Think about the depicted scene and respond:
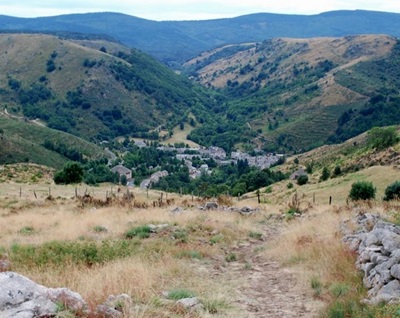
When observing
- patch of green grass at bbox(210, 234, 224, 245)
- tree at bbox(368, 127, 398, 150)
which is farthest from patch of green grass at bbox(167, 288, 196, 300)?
tree at bbox(368, 127, 398, 150)

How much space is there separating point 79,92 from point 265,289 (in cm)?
16504

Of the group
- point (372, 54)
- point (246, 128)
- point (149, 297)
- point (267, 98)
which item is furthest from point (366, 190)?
point (372, 54)

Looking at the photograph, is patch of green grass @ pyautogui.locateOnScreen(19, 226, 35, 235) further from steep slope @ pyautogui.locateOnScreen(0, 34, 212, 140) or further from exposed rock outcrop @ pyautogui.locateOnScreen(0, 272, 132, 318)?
steep slope @ pyautogui.locateOnScreen(0, 34, 212, 140)

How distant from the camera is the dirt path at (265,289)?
840 cm

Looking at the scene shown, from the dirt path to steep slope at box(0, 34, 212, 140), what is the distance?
142m

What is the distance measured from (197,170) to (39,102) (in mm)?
69868

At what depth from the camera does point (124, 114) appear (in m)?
168

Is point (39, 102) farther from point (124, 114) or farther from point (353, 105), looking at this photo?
point (353, 105)

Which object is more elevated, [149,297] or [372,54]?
[372,54]

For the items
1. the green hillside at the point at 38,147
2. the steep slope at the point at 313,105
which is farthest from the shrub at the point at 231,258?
the steep slope at the point at 313,105

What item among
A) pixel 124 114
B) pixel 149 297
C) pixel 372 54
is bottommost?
pixel 124 114

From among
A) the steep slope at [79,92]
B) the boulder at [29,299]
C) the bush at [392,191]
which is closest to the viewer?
the boulder at [29,299]

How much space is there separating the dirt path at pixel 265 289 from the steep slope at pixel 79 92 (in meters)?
142

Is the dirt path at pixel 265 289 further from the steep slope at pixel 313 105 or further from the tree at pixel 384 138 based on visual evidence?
the steep slope at pixel 313 105
